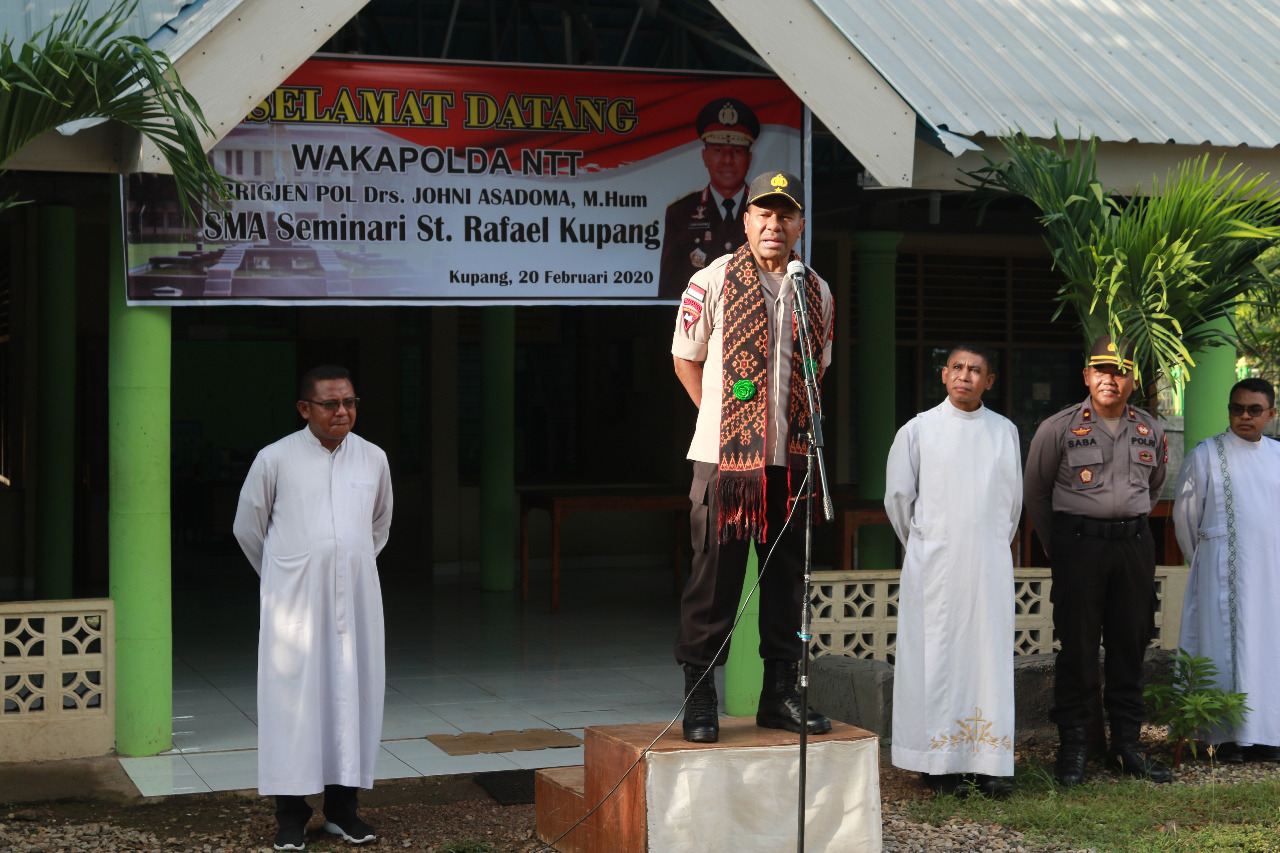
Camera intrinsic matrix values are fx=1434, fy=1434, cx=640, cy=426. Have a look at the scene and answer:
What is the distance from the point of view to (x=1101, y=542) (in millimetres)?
5910

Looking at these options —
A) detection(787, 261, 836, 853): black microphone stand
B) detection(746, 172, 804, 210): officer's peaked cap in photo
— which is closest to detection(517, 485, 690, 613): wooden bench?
detection(746, 172, 804, 210): officer's peaked cap in photo

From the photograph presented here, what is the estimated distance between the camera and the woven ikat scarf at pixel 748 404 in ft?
14.8

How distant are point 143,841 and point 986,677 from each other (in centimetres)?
324

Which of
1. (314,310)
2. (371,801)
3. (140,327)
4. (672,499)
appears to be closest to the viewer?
(371,801)

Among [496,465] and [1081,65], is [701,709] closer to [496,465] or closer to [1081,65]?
[1081,65]

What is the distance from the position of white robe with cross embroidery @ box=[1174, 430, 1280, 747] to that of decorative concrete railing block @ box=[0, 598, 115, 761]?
4.93 meters

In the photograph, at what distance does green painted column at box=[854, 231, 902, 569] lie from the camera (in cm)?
1111

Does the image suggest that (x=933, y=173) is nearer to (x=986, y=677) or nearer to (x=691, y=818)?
(x=986, y=677)

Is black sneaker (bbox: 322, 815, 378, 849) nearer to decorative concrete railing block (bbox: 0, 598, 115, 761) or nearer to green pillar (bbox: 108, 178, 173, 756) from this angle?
green pillar (bbox: 108, 178, 173, 756)

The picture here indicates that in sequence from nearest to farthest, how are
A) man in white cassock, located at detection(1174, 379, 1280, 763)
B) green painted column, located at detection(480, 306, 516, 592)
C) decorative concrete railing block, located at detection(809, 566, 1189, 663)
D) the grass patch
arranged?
the grass patch, man in white cassock, located at detection(1174, 379, 1280, 763), decorative concrete railing block, located at detection(809, 566, 1189, 663), green painted column, located at detection(480, 306, 516, 592)

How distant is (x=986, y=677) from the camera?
572cm

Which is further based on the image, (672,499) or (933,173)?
(672,499)

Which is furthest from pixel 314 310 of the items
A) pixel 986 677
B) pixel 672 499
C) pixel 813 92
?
pixel 986 677

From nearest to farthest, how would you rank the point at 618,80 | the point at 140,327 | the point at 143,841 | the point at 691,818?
the point at 691,818 < the point at 143,841 < the point at 140,327 < the point at 618,80
